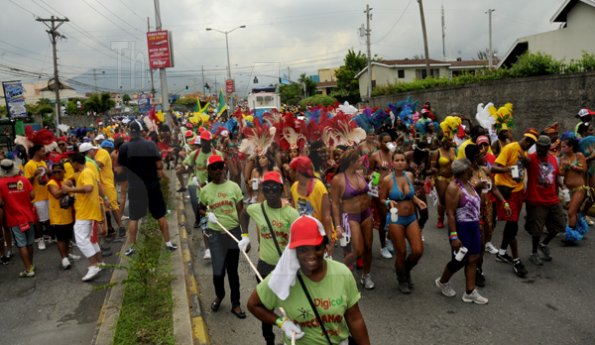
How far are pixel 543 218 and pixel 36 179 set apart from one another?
7.62 metres

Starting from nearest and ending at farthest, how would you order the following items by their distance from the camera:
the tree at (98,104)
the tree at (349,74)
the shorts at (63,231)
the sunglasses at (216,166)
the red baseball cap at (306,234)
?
the red baseball cap at (306,234) < the sunglasses at (216,166) < the shorts at (63,231) < the tree at (349,74) < the tree at (98,104)

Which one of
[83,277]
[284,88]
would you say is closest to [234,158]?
[83,277]

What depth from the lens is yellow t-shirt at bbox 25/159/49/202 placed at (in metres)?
7.59

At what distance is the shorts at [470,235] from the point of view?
4957 mm

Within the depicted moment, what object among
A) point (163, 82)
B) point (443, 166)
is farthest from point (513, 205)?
point (163, 82)

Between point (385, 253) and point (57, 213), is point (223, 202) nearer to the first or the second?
point (385, 253)

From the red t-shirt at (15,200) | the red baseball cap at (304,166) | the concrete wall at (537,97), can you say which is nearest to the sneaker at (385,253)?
the red baseball cap at (304,166)

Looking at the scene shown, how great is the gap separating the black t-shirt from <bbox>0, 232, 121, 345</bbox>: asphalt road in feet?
4.62

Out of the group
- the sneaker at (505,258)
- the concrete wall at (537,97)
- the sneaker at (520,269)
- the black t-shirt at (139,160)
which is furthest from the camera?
the concrete wall at (537,97)

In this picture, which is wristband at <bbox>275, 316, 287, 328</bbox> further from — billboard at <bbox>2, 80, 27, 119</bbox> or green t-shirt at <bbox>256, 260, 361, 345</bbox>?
billboard at <bbox>2, 80, 27, 119</bbox>

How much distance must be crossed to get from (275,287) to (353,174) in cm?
308

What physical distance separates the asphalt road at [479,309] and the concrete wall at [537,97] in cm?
801

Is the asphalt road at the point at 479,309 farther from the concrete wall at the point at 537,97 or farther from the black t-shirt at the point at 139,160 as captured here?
the concrete wall at the point at 537,97

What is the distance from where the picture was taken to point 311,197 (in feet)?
17.0
